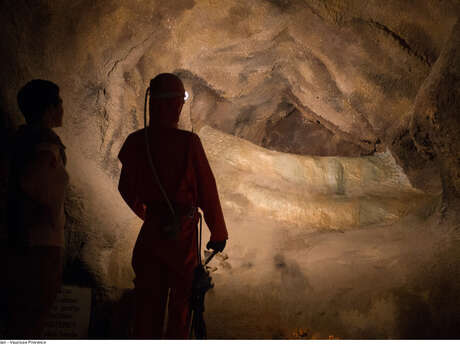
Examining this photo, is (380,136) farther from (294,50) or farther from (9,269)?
(9,269)

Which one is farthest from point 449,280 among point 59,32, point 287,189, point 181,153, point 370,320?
point 59,32

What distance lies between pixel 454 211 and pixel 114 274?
8.80ft

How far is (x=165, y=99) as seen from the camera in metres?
1.83

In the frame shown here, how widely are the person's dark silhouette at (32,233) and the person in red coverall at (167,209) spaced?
371 mm

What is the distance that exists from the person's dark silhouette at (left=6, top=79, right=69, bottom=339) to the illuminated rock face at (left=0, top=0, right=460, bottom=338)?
747 mm

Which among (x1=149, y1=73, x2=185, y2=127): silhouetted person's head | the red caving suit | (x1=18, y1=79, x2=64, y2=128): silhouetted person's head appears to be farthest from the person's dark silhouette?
(x1=149, y1=73, x2=185, y2=127): silhouetted person's head

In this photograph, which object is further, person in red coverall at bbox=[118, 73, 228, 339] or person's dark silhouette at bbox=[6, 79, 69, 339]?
person in red coverall at bbox=[118, 73, 228, 339]

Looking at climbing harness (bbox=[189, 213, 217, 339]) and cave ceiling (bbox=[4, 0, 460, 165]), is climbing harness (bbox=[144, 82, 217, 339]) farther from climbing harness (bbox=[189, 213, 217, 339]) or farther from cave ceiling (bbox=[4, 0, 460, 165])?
cave ceiling (bbox=[4, 0, 460, 165])

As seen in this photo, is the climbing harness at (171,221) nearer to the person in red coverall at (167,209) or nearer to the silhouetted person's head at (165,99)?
the person in red coverall at (167,209)

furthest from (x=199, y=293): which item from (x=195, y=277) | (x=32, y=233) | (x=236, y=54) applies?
(x=236, y=54)

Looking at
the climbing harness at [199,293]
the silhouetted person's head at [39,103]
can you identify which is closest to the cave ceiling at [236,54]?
the silhouetted person's head at [39,103]

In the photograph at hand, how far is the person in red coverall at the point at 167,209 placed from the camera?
68.4 inches

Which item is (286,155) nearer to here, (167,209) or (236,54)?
(236,54)

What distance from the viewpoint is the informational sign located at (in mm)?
2018
